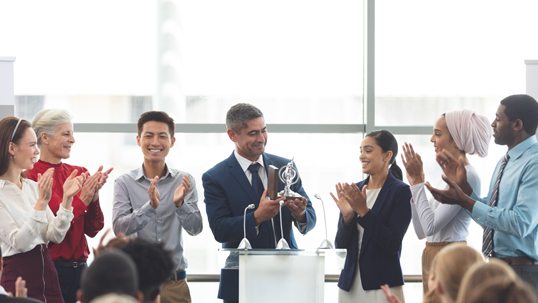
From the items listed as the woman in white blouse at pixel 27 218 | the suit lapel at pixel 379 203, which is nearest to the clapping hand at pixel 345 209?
the suit lapel at pixel 379 203

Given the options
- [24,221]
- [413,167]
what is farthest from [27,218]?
[413,167]

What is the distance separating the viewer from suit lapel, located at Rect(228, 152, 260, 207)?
324cm

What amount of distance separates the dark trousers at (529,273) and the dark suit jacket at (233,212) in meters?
1.17

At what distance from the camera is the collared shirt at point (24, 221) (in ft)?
9.32

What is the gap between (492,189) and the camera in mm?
3121

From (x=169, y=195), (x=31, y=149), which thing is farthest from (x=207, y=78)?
(x=31, y=149)

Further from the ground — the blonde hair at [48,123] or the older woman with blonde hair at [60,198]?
the blonde hair at [48,123]

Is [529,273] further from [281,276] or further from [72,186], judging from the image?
[72,186]

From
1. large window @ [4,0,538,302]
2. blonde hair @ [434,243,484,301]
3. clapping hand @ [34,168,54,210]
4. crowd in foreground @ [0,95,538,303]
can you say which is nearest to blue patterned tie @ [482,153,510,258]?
crowd in foreground @ [0,95,538,303]

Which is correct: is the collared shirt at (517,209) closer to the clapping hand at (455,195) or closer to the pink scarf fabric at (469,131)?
the clapping hand at (455,195)

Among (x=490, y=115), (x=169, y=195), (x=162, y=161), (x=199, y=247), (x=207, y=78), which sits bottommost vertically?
(x=199, y=247)

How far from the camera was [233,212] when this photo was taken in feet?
10.6

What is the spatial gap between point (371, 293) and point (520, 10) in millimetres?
3507

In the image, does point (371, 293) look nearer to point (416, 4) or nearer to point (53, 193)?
point (53, 193)
